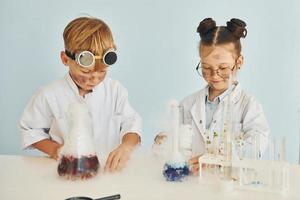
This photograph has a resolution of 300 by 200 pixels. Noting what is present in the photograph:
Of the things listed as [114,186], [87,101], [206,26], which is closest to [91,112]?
[87,101]

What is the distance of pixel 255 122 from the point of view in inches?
44.2

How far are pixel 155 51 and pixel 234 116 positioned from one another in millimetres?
272

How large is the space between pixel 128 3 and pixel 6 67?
15.0 inches

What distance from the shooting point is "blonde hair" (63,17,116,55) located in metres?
1.16

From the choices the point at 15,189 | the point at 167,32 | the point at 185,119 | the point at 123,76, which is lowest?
the point at 15,189

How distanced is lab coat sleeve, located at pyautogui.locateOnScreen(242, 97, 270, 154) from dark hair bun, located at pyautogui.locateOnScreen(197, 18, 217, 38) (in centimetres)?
20

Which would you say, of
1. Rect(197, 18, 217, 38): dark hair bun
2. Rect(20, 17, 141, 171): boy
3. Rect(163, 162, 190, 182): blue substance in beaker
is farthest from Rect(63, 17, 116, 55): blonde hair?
Rect(163, 162, 190, 182): blue substance in beaker

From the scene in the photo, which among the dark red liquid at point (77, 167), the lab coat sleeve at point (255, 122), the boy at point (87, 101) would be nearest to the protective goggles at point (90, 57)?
the boy at point (87, 101)

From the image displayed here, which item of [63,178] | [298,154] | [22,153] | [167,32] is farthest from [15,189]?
[298,154]

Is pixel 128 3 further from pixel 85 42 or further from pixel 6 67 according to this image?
pixel 6 67

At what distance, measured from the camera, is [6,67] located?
125 cm

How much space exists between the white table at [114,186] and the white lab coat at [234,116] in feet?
0.39

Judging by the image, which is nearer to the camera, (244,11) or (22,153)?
(244,11)

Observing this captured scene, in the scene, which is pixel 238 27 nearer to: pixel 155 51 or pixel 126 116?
pixel 155 51
